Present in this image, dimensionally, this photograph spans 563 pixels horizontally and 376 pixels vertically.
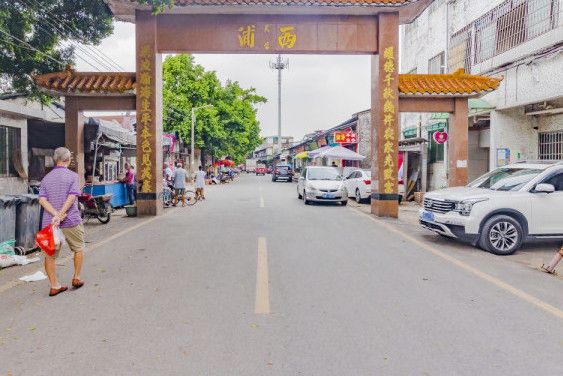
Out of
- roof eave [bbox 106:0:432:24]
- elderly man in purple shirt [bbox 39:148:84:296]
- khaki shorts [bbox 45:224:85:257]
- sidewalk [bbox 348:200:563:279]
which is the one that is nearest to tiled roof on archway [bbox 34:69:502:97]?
roof eave [bbox 106:0:432:24]

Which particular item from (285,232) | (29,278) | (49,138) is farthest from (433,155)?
(29,278)

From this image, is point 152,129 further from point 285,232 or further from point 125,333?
point 125,333

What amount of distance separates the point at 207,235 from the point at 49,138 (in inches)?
329

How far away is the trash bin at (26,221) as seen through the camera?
845cm

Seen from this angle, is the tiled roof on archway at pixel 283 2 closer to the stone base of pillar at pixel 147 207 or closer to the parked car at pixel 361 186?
the stone base of pillar at pixel 147 207

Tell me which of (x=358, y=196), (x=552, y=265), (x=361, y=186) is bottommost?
(x=552, y=265)

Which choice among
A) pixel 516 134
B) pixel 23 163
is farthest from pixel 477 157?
pixel 23 163

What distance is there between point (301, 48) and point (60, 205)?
10129 millimetres

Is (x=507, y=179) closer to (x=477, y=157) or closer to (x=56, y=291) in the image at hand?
(x=56, y=291)

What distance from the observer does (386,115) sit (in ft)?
48.0

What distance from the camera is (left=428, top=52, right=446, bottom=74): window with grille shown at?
2175cm

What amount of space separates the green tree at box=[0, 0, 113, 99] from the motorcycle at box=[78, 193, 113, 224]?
533cm

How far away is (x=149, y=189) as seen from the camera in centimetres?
1463

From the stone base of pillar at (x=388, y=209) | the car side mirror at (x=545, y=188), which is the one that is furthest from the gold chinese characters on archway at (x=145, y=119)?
the car side mirror at (x=545, y=188)
